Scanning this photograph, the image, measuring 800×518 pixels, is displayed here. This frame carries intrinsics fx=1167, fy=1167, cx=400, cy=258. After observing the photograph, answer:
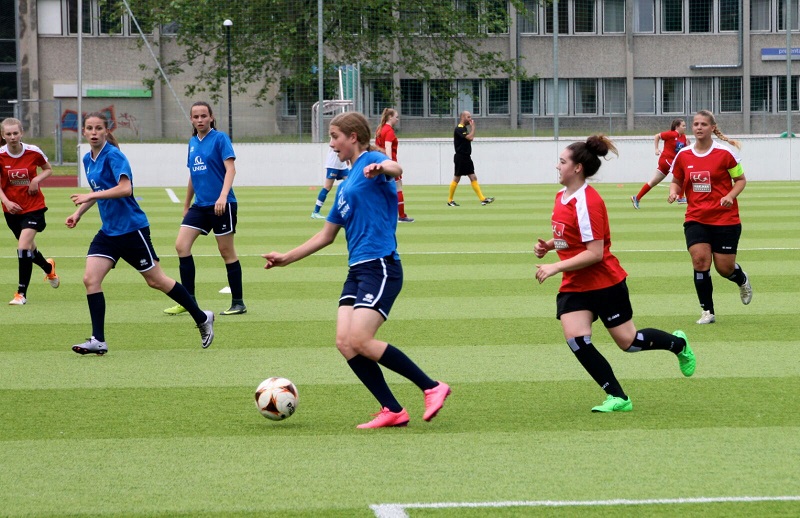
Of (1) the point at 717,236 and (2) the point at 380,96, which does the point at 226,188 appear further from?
(2) the point at 380,96

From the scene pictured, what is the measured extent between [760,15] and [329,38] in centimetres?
2765

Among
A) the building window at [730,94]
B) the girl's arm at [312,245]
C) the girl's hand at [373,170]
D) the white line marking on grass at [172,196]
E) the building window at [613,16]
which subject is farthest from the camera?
the building window at [613,16]

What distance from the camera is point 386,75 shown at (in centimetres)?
4219

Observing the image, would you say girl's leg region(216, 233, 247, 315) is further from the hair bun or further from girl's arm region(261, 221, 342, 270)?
the hair bun

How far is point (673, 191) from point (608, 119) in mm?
38612

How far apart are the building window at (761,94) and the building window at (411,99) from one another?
45.9ft

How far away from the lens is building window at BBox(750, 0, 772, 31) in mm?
54844

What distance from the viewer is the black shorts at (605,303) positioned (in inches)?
268

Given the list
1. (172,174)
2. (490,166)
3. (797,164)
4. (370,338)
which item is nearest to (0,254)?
(370,338)

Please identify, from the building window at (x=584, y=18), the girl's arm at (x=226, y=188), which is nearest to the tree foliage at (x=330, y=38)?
the building window at (x=584, y=18)

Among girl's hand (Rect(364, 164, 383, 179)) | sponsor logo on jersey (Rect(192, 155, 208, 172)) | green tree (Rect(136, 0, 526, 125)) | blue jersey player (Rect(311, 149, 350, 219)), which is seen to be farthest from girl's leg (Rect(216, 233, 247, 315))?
green tree (Rect(136, 0, 526, 125))

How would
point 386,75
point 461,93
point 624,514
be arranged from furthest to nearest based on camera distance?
point 461,93, point 386,75, point 624,514

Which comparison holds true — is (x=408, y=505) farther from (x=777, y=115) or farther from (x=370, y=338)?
(x=777, y=115)

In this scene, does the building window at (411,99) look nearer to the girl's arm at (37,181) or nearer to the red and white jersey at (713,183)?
the girl's arm at (37,181)
